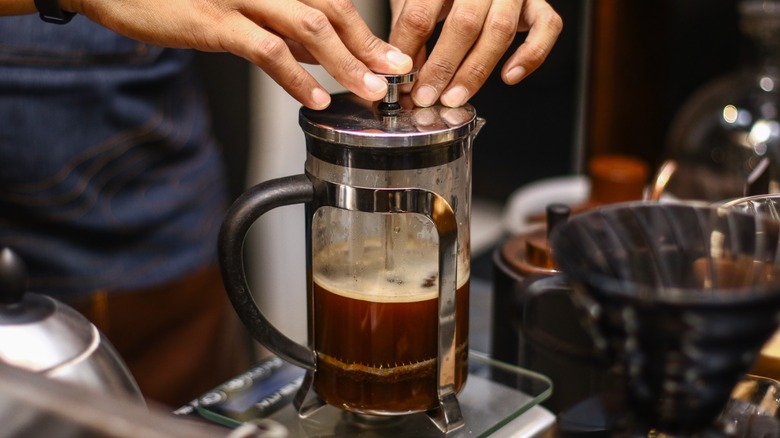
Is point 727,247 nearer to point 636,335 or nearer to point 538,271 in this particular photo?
point 636,335

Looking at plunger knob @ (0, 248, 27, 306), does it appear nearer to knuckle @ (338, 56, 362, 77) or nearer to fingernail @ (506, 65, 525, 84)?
knuckle @ (338, 56, 362, 77)

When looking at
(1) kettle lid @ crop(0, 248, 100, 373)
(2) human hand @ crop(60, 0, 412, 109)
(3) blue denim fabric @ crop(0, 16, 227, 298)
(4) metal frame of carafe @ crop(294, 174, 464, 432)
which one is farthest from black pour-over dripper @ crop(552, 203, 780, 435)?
(3) blue denim fabric @ crop(0, 16, 227, 298)

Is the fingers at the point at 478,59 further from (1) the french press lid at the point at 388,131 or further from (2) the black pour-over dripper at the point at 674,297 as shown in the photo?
(2) the black pour-over dripper at the point at 674,297

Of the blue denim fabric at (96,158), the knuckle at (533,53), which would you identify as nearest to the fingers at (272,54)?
the knuckle at (533,53)

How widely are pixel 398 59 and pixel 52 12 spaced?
15.6 inches

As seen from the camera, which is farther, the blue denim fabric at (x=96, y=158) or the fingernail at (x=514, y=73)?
the blue denim fabric at (x=96, y=158)

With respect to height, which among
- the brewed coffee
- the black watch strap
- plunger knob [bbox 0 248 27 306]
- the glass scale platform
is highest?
the black watch strap

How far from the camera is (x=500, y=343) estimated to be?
92cm

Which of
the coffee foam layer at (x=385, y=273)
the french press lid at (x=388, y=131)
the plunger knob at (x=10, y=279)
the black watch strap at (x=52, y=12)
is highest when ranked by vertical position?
the black watch strap at (x=52, y=12)

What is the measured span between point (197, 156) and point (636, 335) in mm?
1071

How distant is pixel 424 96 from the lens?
745 mm

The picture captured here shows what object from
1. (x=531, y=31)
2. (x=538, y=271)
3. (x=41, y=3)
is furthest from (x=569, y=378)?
(x=41, y=3)

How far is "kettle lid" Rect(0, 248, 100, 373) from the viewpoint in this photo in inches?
24.1

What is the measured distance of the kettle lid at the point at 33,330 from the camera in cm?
61
